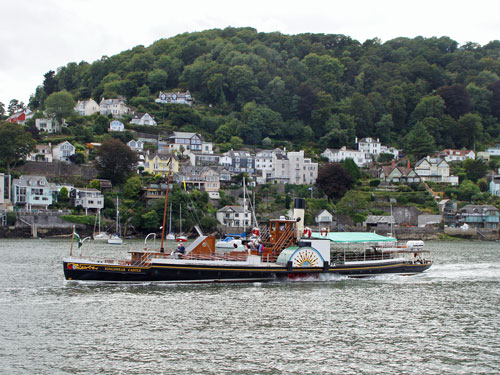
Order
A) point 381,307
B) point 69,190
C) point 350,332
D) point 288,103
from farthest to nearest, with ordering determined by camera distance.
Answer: point 288,103, point 69,190, point 381,307, point 350,332

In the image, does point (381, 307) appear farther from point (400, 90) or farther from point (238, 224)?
point (400, 90)

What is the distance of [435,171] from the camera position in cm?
11300

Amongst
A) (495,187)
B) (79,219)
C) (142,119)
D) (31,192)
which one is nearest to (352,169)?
(495,187)

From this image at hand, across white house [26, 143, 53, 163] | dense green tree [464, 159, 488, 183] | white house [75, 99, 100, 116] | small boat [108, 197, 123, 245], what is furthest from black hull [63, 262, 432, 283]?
white house [75, 99, 100, 116]

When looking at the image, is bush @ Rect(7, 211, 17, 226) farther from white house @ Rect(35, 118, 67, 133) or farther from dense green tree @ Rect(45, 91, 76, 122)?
dense green tree @ Rect(45, 91, 76, 122)

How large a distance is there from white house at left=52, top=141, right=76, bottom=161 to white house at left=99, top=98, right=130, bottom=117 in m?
28.5

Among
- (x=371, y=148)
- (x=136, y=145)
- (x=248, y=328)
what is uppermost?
(x=371, y=148)

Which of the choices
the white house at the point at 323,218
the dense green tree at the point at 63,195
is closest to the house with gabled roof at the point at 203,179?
the white house at the point at 323,218

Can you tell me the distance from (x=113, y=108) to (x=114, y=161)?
38746 millimetres

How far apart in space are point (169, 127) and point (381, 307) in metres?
100

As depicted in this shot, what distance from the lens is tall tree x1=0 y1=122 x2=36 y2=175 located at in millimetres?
88688

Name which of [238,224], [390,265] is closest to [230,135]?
[238,224]

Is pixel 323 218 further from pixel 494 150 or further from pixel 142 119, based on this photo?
pixel 494 150

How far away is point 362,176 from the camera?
11288 centimetres
